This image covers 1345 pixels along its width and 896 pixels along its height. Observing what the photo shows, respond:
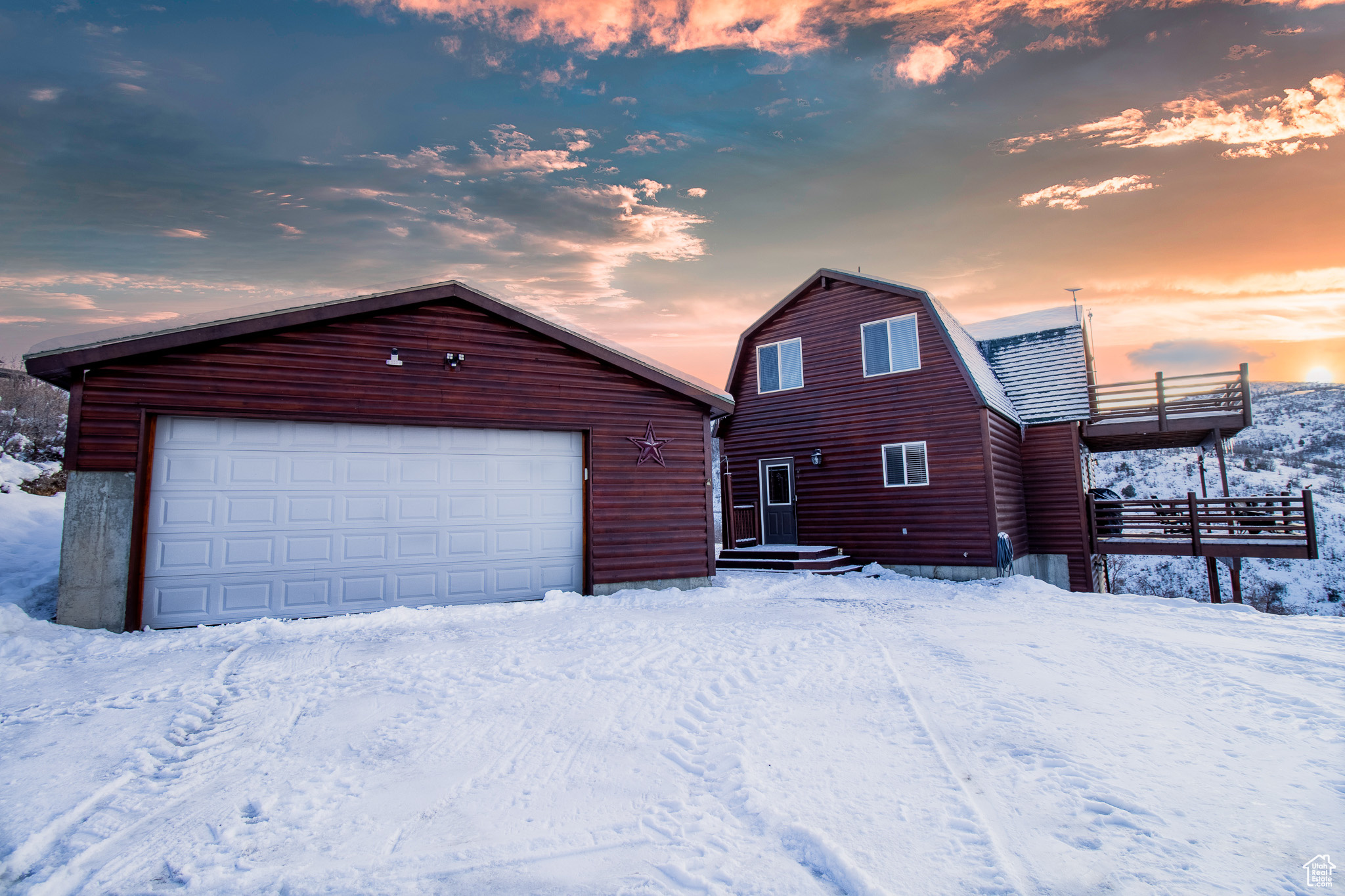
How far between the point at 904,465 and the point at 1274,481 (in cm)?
3927

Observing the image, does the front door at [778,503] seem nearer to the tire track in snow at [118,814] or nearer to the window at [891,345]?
the window at [891,345]

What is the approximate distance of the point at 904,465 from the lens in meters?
12.9

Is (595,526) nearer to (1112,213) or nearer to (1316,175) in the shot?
(1112,213)

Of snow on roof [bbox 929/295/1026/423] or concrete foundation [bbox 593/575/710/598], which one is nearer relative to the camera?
concrete foundation [bbox 593/575/710/598]

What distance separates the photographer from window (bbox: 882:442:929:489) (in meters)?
12.7

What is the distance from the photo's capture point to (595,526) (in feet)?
29.7

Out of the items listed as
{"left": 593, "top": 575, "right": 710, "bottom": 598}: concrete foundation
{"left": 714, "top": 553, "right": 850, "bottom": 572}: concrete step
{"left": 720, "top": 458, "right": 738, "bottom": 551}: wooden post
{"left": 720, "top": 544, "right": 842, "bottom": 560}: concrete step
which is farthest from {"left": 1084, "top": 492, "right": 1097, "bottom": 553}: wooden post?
{"left": 593, "top": 575, "right": 710, "bottom": 598}: concrete foundation

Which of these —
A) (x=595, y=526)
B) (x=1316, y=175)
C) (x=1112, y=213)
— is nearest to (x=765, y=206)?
(x=1112, y=213)

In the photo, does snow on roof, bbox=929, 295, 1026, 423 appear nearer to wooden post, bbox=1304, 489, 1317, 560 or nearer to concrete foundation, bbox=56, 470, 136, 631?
wooden post, bbox=1304, 489, 1317, 560

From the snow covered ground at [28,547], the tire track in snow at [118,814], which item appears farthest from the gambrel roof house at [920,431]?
the snow covered ground at [28,547]

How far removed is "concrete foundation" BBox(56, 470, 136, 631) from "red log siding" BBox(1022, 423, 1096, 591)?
17031 millimetres

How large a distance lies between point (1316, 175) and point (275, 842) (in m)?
18.3

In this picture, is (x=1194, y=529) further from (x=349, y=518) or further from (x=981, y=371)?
(x=349, y=518)

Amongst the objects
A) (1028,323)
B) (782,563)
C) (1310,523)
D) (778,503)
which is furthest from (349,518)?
(1310,523)
